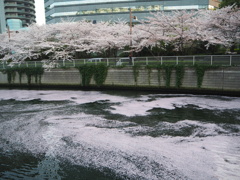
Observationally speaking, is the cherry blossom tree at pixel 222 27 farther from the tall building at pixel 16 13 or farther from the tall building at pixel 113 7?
the tall building at pixel 16 13

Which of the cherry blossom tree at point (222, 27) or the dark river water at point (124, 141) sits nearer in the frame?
the dark river water at point (124, 141)

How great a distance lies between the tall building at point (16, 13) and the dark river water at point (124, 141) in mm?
58188

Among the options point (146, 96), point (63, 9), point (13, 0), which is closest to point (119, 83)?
point (146, 96)

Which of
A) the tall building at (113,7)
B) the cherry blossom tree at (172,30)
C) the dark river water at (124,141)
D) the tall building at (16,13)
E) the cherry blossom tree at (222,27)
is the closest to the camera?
the dark river water at (124,141)

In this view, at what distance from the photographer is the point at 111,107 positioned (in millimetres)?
14789

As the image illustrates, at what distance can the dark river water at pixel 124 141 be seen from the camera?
658 cm

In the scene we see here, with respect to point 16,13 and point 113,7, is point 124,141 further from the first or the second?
point 16,13

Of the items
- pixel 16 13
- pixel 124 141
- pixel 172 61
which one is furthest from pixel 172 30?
pixel 16 13

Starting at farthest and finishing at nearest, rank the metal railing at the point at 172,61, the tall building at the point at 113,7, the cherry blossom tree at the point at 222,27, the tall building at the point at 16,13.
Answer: the tall building at the point at 16,13 < the tall building at the point at 113,7 < the cherry blossom tree at the point at 222,27 < the metal railing at the point at 172,61

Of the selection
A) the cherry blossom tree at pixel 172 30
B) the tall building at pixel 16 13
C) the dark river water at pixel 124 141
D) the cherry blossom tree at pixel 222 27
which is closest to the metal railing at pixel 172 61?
the cherry blossom tree at pixel 222 27

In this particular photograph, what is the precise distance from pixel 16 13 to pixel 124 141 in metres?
78.6

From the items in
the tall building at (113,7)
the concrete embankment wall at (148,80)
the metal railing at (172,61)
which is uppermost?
the tall building at (113,7)

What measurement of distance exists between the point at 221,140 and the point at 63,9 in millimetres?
47461

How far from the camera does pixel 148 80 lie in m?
19.6
